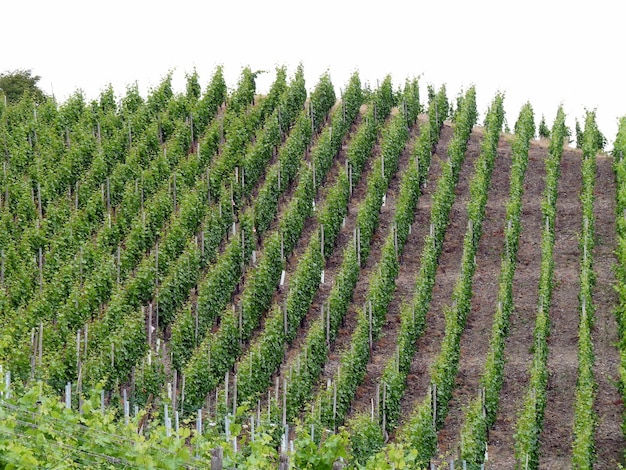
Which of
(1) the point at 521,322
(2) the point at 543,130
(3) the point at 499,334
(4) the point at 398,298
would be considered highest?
(2) the point at 543,130

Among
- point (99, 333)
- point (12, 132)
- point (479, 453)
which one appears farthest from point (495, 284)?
point (12, 132)

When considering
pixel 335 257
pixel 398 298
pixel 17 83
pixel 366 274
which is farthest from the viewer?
pixel 17 83

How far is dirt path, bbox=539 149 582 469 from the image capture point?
1077 inches

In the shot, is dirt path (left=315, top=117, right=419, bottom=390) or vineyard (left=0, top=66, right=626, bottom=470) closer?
vineyard (left=0, top=66, right=626, bottom=470)

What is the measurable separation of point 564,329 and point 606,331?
899 mm

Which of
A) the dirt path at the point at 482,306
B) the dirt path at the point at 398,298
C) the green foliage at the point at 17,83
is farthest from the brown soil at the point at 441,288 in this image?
the green foliage at the point at 17,83

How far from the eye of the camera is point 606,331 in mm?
30859

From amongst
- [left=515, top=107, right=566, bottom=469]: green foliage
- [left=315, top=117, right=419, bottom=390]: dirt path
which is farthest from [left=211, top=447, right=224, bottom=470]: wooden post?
[left=315, top=117, right=419, bottom=390]: dirt path

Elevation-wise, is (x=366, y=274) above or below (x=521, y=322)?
above

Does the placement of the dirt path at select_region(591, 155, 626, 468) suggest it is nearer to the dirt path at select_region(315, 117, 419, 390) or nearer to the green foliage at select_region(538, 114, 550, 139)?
the green foliage at select_region(538, 114, 550, 139)

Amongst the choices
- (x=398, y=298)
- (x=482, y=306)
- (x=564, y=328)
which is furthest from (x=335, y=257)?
(x=564, y=328)

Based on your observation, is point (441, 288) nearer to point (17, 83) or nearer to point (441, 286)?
point (441, 286)

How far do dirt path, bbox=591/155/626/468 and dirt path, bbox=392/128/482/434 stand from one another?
316cm

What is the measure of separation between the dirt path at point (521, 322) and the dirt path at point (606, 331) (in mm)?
1374
